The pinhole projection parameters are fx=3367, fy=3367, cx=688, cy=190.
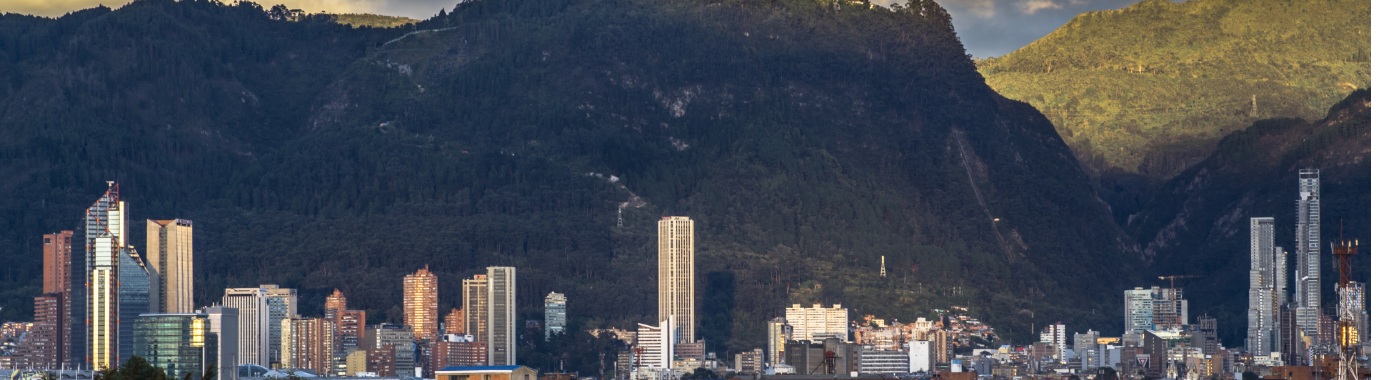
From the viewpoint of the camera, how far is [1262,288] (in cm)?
18038

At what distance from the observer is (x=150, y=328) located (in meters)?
146

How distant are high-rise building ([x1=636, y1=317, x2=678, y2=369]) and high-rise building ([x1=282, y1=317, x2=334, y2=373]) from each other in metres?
15.6

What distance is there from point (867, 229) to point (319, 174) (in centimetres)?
3062

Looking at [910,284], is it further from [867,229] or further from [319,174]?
[319,174]

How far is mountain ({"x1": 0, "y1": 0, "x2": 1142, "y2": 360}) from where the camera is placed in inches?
6964

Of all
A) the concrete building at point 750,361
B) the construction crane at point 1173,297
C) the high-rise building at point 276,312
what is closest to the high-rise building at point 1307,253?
the construction crane at point 1173,297

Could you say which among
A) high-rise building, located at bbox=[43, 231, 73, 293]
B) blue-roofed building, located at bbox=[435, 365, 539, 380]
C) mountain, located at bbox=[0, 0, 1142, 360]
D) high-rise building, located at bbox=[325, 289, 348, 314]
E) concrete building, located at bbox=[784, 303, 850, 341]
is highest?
mountain, located at bbox=[0, 0, 1142, 360]

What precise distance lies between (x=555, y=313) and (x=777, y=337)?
467 inches

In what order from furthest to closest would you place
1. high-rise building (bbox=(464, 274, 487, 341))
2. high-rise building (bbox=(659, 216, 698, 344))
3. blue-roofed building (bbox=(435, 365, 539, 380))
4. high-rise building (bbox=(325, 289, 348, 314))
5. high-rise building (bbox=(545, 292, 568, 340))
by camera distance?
high-rise building (bbox=(325, 289, 348, 314)) < high-rise building (bbox=(659, 216, 698, 344)) < high-rise building (bbox=(464, 274, 487, 341)) < high-rise building (bbox=(545, 292, 568, 340)) < blue-roofed building (bbox=(435, 365, 539, 380))

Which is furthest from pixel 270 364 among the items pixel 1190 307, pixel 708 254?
pixel 1190 307

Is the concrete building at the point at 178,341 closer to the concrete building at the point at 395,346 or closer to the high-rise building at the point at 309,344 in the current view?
the high-rise building at the point at 309,344

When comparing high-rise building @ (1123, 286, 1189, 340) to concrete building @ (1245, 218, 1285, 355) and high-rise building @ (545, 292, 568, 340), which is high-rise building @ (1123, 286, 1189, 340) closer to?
concrete building @ (1245, 218, 1285, 355)

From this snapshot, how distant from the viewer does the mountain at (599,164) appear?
6964 inches

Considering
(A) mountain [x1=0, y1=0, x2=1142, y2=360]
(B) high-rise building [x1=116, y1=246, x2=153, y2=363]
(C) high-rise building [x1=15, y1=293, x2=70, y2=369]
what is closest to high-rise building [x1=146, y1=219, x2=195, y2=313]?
(B) high-rise building [x1=116, y1=246, x2=153, y2=363]
